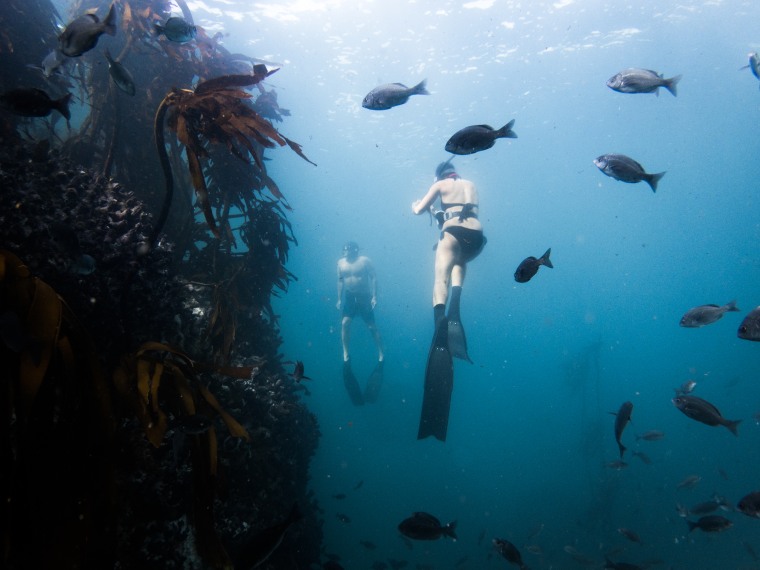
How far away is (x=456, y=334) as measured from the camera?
7617 mm

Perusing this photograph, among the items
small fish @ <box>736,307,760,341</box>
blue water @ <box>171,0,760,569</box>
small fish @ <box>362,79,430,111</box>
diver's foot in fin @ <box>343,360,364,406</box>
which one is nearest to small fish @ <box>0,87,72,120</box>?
small fish @ <box>362,79,430,111</box>

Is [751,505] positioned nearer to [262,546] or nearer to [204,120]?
[262,546]

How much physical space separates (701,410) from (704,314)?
5.06ft

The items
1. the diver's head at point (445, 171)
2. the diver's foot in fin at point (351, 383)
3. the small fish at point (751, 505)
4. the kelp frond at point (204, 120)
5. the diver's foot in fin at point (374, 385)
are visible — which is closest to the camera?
the kelp frond at point (204, 120)

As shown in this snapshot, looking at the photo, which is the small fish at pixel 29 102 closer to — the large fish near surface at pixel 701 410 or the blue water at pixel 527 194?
the blue water at pixel 527 194

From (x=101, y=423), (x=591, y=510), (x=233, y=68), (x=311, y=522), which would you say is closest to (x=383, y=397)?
(x=591, y=510)

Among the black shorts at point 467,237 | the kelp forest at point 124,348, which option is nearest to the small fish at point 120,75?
the kelp forest at point 124,348

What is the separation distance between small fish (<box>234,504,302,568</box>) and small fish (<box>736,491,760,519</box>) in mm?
5771

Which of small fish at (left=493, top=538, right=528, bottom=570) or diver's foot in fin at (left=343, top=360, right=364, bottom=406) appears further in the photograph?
diver's foot in fin at (left=343, top=360, right=364, bottom=406)

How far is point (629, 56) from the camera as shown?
25812mm

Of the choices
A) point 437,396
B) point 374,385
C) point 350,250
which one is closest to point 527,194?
point 350,250

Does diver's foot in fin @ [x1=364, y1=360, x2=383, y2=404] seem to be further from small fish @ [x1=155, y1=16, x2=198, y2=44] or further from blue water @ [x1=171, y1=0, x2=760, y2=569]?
small fish @ [x1=155, y1=16, x2=198, y2=44]

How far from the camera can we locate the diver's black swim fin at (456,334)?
737 centimetres

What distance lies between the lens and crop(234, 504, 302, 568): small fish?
2.53 metres
